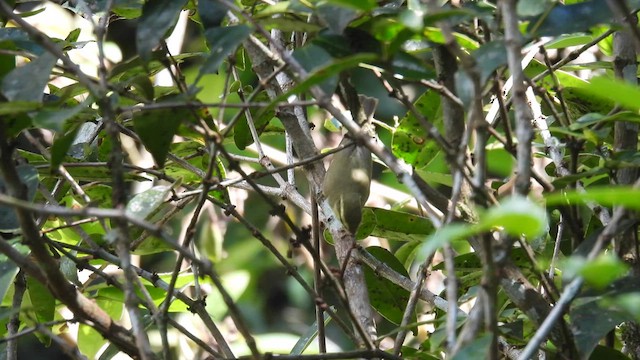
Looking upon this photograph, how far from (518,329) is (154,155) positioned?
0.41m

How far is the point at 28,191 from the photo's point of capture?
2.58 ft

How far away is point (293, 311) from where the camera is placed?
3770 millimetres

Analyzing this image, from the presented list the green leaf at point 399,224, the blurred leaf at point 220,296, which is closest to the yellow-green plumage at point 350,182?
the green leaf at point 399,224

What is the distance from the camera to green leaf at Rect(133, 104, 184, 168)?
0.77 metres

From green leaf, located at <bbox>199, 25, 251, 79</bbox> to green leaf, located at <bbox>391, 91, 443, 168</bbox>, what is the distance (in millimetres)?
381

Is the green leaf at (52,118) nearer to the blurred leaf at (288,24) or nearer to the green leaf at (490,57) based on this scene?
the blurred leaf at (288,24)

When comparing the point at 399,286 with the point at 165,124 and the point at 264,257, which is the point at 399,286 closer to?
the point at 165,124

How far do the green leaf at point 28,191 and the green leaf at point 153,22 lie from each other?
0.16 metres

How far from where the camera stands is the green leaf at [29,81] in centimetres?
74

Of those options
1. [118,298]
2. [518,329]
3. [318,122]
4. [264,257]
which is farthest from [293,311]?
[518,329]

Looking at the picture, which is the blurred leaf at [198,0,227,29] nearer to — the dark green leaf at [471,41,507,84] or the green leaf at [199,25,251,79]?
the green leaf at [199,25,251,79]

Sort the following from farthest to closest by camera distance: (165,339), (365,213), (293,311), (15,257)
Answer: (293,311)
(365,213)
(165,339)
(15,257)

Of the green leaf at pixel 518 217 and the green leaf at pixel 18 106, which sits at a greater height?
the green leaf at pixel 18 106

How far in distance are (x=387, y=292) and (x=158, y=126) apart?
54 centimetres
